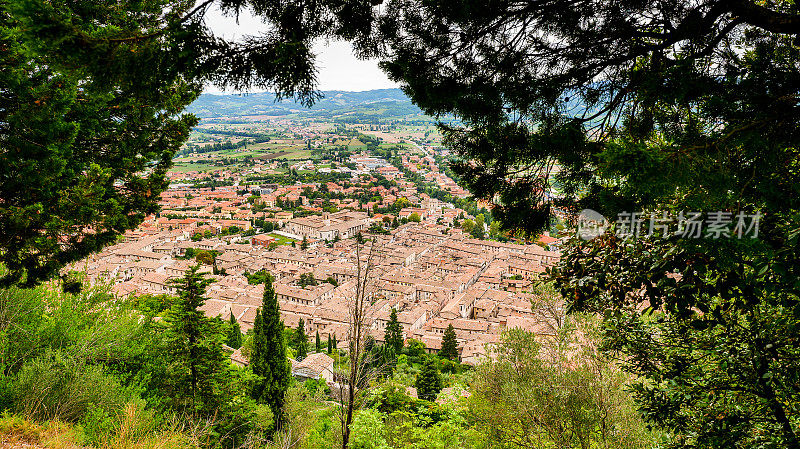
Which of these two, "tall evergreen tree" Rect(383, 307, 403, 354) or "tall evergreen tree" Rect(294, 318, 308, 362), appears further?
"tall evergreen tree" Rect(294, 318, 308, 362)

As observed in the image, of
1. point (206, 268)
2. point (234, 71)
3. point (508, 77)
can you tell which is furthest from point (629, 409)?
point (206, 268)

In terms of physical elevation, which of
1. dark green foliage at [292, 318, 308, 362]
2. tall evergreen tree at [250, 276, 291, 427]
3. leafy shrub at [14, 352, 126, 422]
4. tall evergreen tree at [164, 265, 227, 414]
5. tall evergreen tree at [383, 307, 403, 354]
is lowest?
dark green foliage at [292, 318, 308, 362]

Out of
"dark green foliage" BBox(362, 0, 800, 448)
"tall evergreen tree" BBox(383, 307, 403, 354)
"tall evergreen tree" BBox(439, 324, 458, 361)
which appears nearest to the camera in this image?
"dark green foliage" BBox(362, 0, 800, 448)

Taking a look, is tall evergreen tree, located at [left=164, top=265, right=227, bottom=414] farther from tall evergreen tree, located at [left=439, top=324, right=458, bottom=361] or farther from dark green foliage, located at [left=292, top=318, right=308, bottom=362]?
tall evergreen tree, located at [left=439, top=324, right=458, bottom=361]

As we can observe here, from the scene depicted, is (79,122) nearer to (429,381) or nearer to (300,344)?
(429,381)

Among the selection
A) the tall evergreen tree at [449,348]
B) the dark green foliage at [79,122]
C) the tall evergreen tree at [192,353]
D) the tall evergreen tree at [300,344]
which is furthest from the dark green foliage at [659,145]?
the tall evergreen tree at [300,344]

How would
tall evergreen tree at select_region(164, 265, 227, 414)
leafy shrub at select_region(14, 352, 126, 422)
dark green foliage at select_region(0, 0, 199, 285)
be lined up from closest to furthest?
dark green foliage at select_region(0, 0, 199, 285) < leafy shrub at select_region(14, 352, 126, 422) < tall evergreen tree at select_region(164, 265, 227, 414)

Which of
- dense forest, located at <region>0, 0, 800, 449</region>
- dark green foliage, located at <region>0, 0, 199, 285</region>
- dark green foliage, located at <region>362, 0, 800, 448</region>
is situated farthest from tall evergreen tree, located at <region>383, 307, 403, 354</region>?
dark green foliage, located at <region>362, 0, 800, 448</region>

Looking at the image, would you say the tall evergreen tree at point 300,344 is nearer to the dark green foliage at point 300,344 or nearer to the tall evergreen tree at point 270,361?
the dark green foliage at point 300,344
